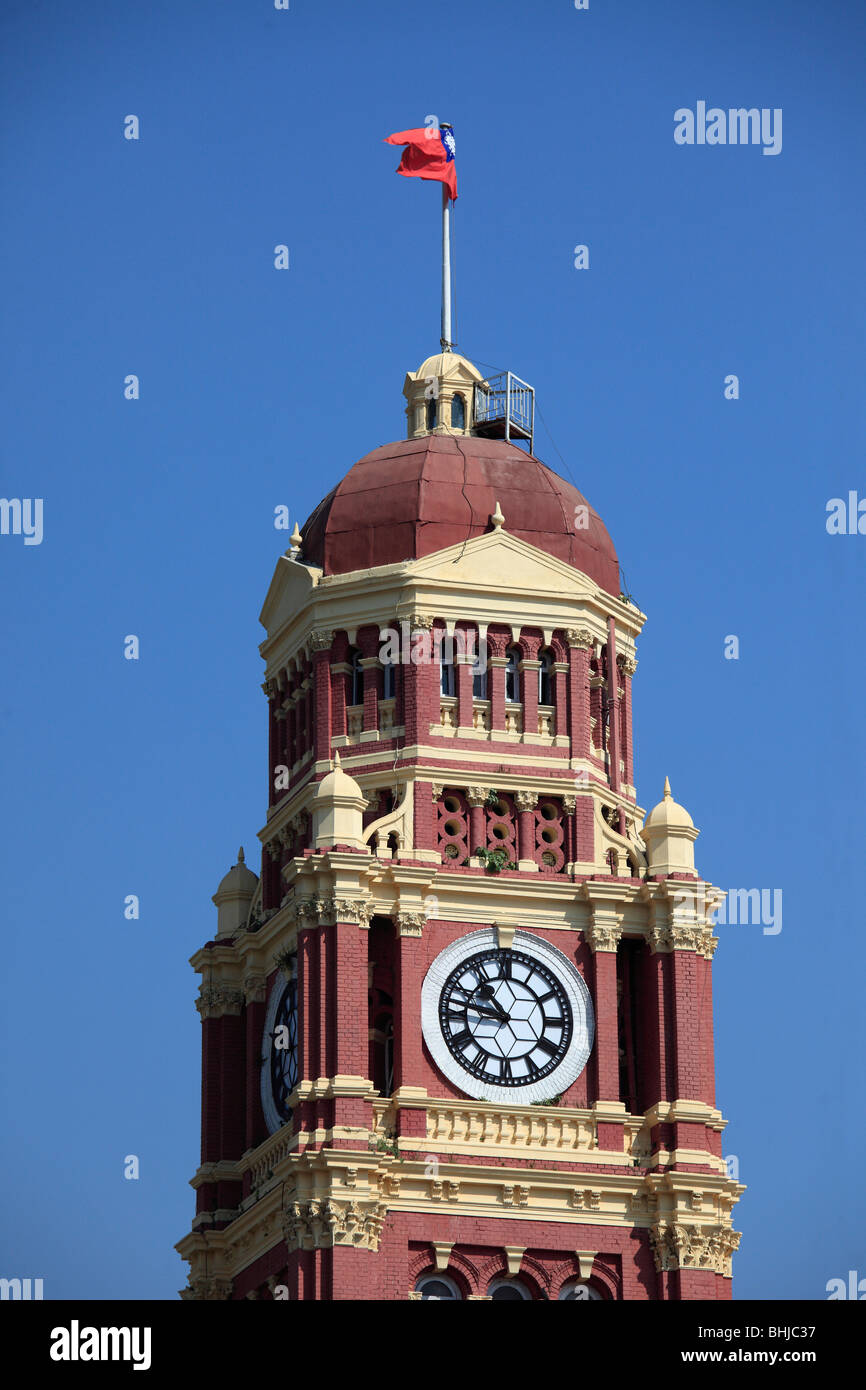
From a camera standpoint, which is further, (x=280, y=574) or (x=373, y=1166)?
(x=280, y=574)

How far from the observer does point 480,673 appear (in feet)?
333

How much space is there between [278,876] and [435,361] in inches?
578

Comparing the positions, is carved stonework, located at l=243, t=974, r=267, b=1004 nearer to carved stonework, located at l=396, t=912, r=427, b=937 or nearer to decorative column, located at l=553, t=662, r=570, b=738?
carved stonework, located at l=396, t=912, r=427, b=937

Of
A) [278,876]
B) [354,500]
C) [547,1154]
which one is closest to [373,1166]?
[547,1154]

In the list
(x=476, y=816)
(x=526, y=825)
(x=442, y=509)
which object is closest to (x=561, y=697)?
(x=526, y=825)

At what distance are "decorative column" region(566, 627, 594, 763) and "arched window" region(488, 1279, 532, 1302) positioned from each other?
43.4 feet

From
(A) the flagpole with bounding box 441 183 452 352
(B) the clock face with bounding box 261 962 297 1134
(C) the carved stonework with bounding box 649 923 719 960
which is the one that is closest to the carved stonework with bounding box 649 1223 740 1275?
(C) the carved stonework with bounding box 649 923 719 960

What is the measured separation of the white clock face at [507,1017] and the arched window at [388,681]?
6616 millimetres

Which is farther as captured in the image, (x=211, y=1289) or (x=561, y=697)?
(x=561, y=697)

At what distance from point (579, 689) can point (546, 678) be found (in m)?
0.95

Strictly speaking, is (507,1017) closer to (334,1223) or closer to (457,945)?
(457,945)

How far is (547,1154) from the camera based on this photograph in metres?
96.6

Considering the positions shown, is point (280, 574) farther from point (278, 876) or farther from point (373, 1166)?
point (373, 1166)
